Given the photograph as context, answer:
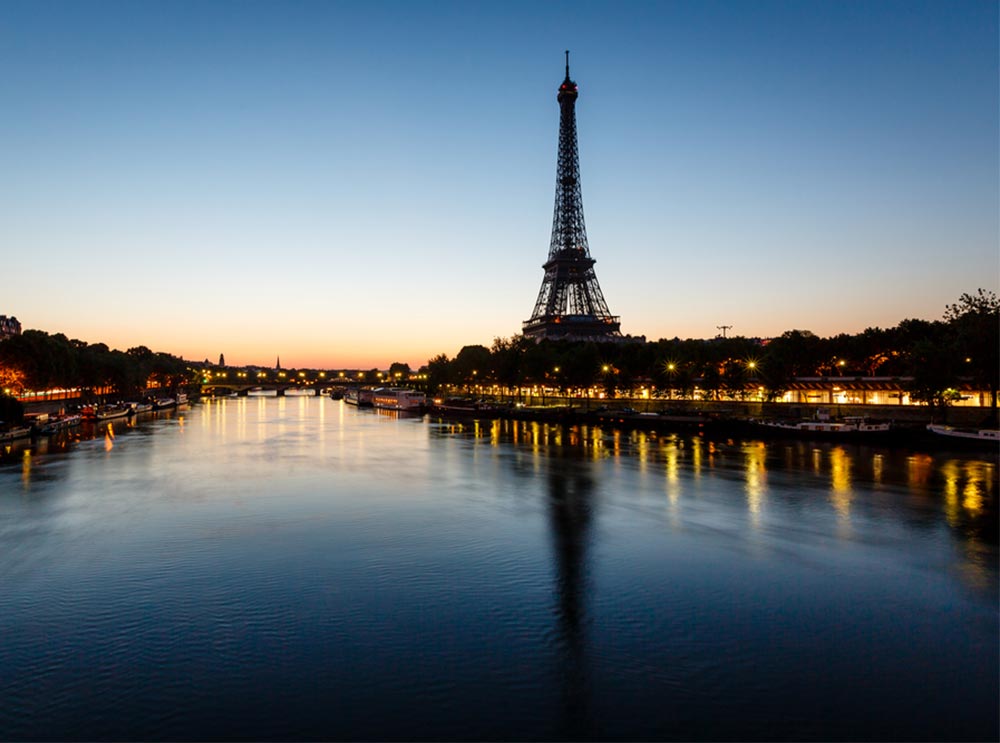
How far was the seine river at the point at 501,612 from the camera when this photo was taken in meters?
13.1

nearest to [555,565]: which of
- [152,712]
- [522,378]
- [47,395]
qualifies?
[152,712]

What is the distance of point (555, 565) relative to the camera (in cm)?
2334

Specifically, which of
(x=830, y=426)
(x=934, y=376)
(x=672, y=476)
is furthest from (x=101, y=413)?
(x=934, y=376)

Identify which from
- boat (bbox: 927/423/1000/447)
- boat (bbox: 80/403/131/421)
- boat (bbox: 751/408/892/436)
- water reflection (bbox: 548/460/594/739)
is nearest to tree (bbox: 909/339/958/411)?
boat (bbox: 927/423/1000/447)

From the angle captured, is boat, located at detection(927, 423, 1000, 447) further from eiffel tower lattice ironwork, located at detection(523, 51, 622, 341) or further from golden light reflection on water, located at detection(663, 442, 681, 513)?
eiffel tower lattice ironwork, located at detection(523, 51, 622, 341)

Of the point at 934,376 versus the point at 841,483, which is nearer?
the point at 841,483

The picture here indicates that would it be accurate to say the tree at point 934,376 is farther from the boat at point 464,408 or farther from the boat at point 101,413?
the boat at point 101,413

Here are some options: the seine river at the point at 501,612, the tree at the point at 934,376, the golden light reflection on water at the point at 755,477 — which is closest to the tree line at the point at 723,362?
the tree at the point at 934,376

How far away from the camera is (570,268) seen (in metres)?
158

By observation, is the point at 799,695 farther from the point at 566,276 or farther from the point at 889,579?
the point at 566,276

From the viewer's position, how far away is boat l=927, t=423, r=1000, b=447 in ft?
179

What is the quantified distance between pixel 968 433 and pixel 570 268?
354 feet

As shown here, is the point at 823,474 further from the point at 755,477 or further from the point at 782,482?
the point at 782,482

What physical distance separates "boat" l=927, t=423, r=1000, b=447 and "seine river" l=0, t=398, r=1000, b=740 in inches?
706
